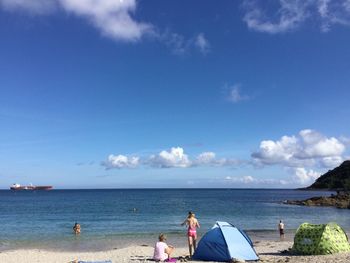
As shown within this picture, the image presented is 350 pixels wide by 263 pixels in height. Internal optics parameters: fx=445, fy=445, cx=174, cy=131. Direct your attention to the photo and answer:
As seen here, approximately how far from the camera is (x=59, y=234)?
111ft

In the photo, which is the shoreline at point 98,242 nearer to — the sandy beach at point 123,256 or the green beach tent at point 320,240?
the sandy beach at point 123,256

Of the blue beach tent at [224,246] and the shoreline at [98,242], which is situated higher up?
the blue beach tent at [224,246]

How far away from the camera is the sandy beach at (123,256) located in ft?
58.3

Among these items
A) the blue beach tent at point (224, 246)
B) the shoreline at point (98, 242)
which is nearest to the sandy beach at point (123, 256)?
the blue beach tent at point (224, 246)

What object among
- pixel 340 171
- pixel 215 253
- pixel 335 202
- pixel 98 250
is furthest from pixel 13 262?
pixel 340 171

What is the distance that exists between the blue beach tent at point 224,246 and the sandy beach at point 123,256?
84 centimetres

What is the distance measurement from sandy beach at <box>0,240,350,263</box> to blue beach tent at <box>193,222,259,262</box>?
839 mm

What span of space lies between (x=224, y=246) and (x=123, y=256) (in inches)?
222

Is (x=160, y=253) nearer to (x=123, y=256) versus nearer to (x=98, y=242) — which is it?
(x=123, y=256)

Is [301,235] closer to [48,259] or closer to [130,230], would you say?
[48,259]

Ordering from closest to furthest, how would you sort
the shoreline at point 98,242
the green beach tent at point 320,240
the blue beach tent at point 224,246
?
1. the blue beach tent at point 224,246
2. the green beach tent at point 320,240
3. the shoreline at point 98,242

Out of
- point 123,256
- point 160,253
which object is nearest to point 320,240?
point 160,253

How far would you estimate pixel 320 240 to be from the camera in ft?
62.1

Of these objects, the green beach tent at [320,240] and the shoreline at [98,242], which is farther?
the shoreline at [98,242]
